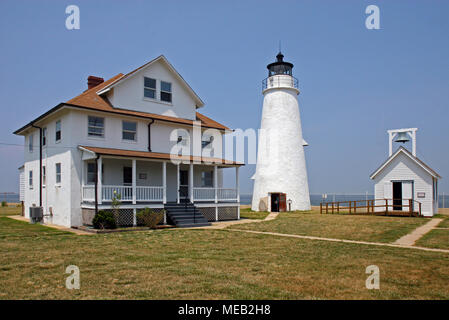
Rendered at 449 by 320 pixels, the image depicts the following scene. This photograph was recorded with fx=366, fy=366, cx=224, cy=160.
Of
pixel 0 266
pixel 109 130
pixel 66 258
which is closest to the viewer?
pixel 0 266

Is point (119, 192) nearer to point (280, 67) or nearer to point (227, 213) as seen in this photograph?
point (227, 213)

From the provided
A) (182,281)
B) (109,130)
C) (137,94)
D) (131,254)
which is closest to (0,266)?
(131,254)

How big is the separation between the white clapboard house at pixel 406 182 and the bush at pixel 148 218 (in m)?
15.9

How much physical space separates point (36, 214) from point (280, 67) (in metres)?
21.9

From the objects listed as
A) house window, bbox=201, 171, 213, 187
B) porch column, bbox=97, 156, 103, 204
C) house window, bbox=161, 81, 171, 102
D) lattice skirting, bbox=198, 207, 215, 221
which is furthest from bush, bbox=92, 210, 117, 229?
house window, bbox=161, 81, 171, 102

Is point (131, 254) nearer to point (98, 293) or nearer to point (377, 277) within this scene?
point (98, 293)

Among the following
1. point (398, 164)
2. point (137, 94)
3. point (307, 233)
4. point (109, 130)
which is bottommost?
point (307, 233)

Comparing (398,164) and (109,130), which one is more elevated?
(109,130)

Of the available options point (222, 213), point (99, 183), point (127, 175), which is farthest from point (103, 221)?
point (222, 213)

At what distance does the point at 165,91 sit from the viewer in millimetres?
21969

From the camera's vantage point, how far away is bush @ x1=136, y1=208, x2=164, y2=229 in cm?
1677
